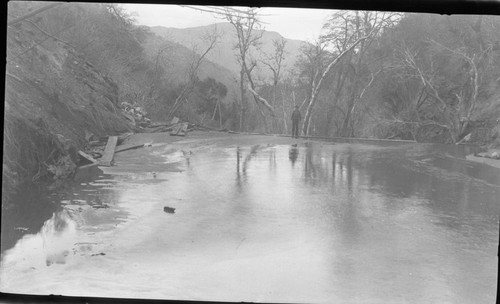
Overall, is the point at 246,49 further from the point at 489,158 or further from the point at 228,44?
the point at 489,158

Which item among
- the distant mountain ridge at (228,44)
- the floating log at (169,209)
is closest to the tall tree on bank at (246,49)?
the distant mountain ridge at (228,44)

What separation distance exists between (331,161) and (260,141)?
1.77 feet

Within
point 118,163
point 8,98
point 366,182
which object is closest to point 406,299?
point 366,182

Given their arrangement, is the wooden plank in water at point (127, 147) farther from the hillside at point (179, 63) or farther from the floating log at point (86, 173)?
the hillside at point (179, 63)

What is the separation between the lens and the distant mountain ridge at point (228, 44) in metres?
3.36

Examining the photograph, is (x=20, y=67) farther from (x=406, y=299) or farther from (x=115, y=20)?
(x=406, y=299)

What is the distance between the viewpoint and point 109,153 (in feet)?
11.2

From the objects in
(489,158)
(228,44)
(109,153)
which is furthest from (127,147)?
(489,158)

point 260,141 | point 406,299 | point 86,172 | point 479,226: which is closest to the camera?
point 406,299

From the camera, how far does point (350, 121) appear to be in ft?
11.9

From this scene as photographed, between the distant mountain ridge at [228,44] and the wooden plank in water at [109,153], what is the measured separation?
2.73 feet

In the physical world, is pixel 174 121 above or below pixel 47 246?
above

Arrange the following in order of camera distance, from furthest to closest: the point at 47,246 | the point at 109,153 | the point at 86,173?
1. the point at 109,153
2. the point at 86,173
3. the point at 47,246

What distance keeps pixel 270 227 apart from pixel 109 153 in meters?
1.26
